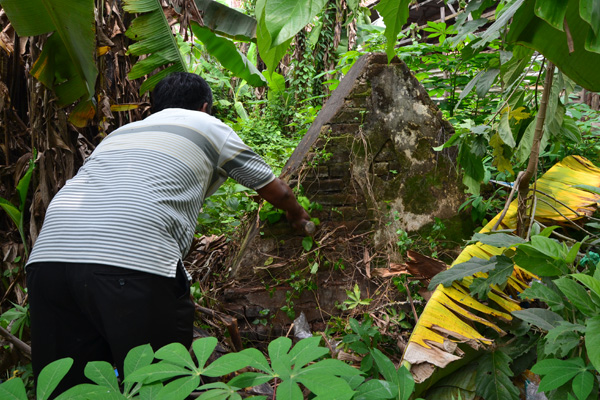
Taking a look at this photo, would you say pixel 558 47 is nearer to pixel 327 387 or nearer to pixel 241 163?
pixel 327 387

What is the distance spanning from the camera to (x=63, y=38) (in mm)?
2750

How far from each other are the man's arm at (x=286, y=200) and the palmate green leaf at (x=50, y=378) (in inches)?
59.1

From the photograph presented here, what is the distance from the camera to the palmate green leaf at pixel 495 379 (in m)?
1.73

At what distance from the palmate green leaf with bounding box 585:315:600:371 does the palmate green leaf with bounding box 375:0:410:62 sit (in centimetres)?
101

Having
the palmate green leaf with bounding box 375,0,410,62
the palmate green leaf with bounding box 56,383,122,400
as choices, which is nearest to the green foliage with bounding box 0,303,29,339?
the palmate green leaf with bounding box 56,383,122,400

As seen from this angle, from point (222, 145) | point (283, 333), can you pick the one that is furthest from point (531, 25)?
point (283, 333)

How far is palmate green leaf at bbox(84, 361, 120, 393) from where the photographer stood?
1.14 metres

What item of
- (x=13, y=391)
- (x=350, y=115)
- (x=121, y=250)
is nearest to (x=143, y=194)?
(x=121, y=250)

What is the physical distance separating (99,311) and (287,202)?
1.22 meters

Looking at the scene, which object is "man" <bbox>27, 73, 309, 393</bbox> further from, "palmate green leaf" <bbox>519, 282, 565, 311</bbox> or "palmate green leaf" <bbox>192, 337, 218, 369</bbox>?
"palmate green leaf" <bbox>519, 282, 565, 311</bbox>

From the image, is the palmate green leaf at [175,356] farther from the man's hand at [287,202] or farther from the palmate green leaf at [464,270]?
the man's hand at [287,202]

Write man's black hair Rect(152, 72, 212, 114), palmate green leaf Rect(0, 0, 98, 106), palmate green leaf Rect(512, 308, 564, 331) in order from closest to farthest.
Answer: palmate green leaf Rect(512, 308, 564, 331) < man's black hair Rect(152, 72, 212, 114) < palmate green leaf Rect(0, 0, 98, 106)

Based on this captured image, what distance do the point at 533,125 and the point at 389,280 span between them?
121 centimetres

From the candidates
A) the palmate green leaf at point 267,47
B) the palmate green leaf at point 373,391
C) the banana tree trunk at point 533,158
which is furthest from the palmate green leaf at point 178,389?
the banana tree trunk at point 533,158
